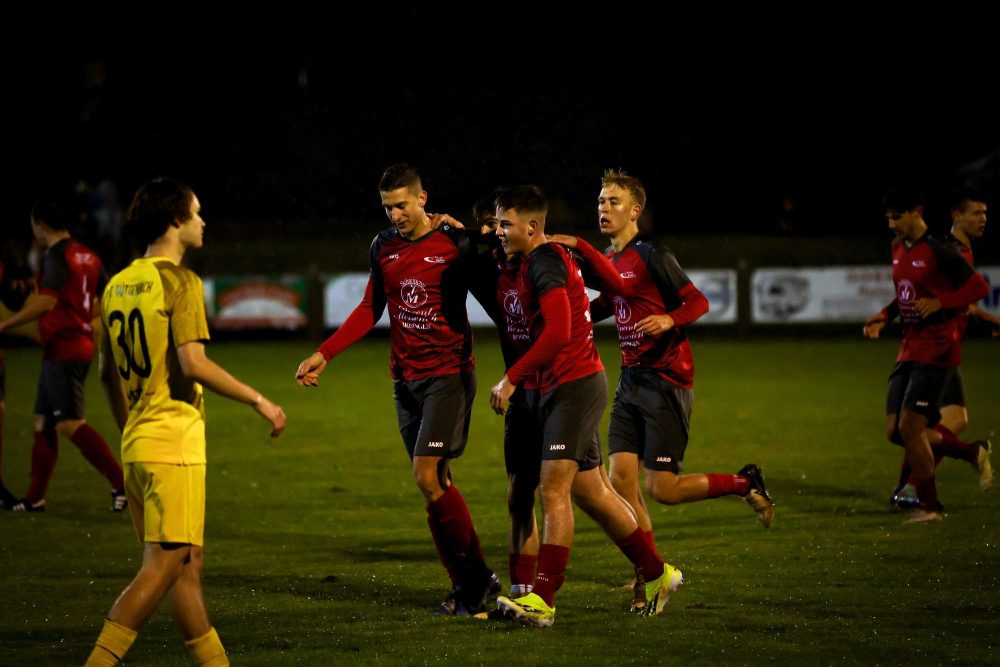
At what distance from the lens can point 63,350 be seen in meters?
10.3

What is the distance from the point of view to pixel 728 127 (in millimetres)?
35062

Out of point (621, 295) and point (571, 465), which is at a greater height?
point (621, 295)

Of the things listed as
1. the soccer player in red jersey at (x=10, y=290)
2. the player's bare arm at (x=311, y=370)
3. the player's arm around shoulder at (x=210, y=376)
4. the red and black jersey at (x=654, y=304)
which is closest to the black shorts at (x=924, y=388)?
the red and black jersey at (x=654, y=304)

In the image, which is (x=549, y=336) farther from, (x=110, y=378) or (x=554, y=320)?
(x=110, y=378)

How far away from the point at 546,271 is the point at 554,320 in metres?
0.25

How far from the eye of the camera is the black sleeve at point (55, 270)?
33.3ft

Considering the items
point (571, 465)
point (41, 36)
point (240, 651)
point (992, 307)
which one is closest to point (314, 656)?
point (240, 651)

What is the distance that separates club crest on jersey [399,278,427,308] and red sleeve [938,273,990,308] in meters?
4.11

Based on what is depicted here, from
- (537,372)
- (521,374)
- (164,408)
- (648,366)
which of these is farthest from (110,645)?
(648,366)

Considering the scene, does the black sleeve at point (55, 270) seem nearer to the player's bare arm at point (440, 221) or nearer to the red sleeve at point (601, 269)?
the player's bare arm at point (440, 221)

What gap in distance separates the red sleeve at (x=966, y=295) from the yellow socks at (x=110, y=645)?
620 cm

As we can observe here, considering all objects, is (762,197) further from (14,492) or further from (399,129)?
(14,492)

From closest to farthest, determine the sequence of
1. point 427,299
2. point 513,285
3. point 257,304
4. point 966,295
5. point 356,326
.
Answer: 1. point 513,285
2. point 427,299
3. point 356,326
4. point 966,295
5. point 257,304

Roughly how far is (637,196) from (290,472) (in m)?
5.60
